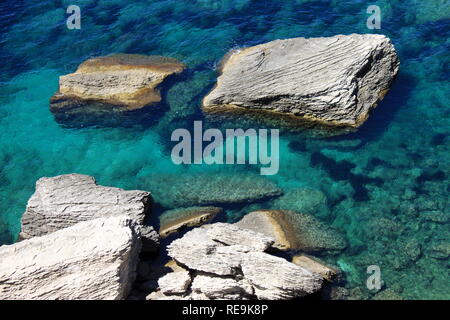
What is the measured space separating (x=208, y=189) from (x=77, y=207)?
3960mm

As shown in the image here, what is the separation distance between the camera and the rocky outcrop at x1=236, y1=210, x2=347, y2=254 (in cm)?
1338

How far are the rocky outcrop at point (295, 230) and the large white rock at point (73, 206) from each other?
3.05 metres

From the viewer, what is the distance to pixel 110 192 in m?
14.1

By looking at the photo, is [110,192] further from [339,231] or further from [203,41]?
[203,41]

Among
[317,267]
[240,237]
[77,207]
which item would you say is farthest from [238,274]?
[77,207]

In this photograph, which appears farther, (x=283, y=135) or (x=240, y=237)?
(x=283, y=135)

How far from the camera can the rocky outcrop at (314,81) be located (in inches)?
642

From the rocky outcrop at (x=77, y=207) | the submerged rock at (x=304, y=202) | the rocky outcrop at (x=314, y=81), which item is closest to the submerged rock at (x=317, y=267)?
the submerged rock at (x=304, y=202)

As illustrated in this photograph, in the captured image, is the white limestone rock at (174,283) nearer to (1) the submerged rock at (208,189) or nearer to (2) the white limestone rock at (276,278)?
(2) the white limestone rock at (276,278)

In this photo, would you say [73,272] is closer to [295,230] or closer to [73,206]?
[73,206]

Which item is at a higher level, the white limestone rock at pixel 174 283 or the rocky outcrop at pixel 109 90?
the rocky outcrop at pixel 109 90

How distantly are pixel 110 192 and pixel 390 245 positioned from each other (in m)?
7.91

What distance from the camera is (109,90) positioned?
18500 mm
